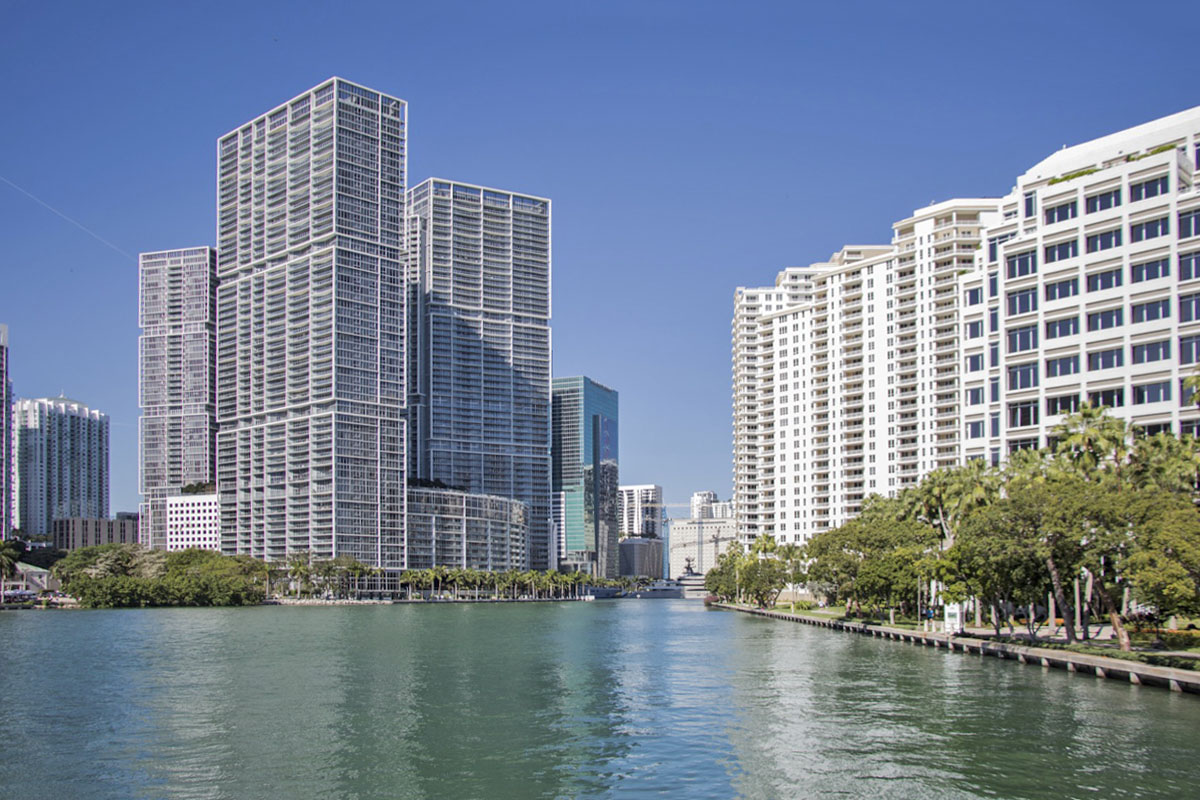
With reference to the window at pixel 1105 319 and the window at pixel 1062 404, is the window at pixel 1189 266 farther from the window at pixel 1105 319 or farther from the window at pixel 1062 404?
the window at pixel 1062 404

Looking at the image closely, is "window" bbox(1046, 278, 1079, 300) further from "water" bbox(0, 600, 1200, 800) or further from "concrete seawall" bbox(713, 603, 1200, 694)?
"water" bbox(0, 600, 1200, 800)

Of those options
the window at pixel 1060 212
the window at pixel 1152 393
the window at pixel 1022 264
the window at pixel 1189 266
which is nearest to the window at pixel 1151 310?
the window at pixel 1189 266

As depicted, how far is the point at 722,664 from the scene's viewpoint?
89.6 metres

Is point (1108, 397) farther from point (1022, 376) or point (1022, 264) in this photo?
point (1022, 264)

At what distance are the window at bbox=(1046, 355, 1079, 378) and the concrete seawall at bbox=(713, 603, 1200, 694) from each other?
97.4 ft

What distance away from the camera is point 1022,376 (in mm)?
115000

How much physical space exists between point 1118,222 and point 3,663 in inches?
4276

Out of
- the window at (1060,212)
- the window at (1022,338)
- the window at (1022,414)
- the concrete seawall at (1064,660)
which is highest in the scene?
the window at (1060,212)

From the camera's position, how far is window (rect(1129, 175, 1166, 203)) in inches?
4070

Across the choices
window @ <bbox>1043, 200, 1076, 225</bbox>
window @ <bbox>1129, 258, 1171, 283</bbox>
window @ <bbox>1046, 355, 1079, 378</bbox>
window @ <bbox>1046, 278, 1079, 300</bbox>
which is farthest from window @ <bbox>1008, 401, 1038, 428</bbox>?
window @ <bbox>1043, 200, 1076, 225</bbox>

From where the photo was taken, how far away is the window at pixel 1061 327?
109500mm

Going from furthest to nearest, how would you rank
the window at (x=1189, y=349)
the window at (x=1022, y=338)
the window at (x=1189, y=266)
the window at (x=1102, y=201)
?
the window at (x=1022, y=338), the window at (x=1102, y=201), the window at (x=1189, y=266), the window at (x=1189, y=349)

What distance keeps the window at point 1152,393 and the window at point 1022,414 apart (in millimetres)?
11008

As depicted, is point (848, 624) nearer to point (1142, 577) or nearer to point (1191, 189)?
point (1191, 189)
